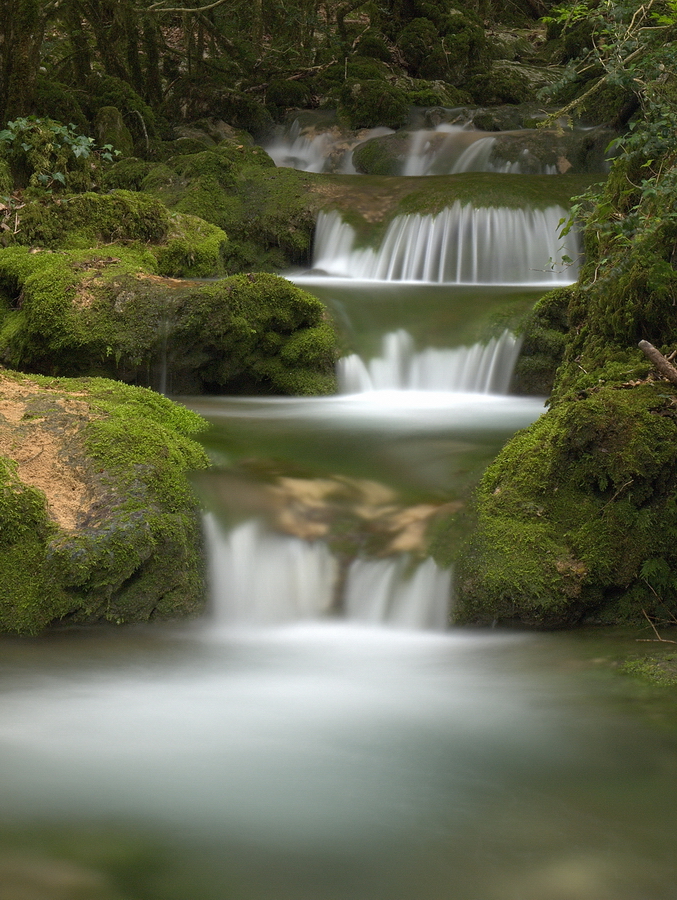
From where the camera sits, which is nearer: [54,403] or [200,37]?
[54,403]

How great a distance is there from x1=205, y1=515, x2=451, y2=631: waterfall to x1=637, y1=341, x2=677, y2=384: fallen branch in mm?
1383

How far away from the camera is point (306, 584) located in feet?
15.0

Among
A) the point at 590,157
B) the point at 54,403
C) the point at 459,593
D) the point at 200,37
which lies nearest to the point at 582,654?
the point at 459,593

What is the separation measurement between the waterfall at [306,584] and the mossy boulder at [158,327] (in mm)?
3293

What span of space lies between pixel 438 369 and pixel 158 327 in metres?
2.55

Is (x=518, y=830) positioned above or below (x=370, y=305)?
below

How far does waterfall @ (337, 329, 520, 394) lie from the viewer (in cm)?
823

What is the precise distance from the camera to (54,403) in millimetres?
5293

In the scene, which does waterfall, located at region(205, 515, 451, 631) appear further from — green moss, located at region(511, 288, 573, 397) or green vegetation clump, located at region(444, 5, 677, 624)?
green moss, located at region(511, 288, 573, 397)

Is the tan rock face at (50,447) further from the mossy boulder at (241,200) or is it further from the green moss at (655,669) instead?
the mossy boulder at (241,200)

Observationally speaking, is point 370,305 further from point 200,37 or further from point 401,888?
point 200,37

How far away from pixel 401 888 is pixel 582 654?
5.87 feet

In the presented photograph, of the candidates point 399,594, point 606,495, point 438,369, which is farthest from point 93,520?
point 438,369

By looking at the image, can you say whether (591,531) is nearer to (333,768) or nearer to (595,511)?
(595,511)
